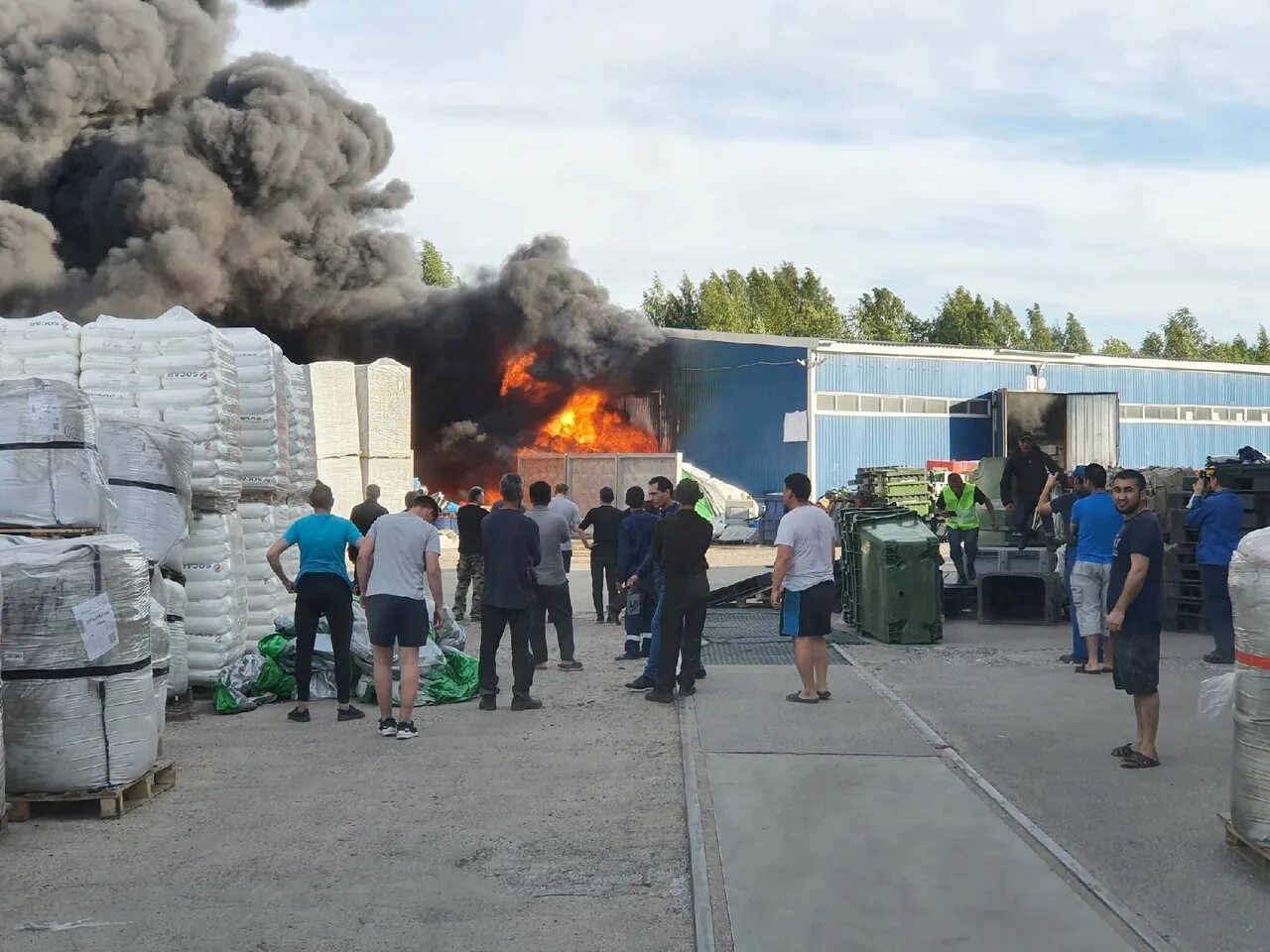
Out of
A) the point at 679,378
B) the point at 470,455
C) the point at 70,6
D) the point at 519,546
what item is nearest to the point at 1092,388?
the point at 679,378

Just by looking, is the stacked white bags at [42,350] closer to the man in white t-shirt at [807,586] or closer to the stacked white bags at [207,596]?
the stacked white bags at [207,596]

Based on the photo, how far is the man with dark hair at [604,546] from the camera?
50.9 feet

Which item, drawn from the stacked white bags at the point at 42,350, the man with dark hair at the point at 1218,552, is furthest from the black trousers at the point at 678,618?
the stacked white bags at the point at 42,350

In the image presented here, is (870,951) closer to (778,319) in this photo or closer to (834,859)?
(834,859)

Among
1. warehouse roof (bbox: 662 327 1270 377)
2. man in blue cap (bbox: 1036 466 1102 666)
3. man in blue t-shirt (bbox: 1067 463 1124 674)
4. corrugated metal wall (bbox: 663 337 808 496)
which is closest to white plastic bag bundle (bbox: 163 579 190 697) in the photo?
man in blue t-shirt (bbox: 1067 463 1124 674)

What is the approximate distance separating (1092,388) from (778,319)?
1371 inches

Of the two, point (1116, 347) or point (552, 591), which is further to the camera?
point (1116, 347)

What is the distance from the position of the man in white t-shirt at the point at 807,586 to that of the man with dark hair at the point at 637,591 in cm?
265

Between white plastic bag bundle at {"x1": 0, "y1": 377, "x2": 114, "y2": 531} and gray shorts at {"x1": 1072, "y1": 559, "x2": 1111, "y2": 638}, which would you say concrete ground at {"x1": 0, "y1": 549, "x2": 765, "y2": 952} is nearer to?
white plastic bag bundle at {"x1": 0, "y1": 377, "x2": 114, "y2": 531}

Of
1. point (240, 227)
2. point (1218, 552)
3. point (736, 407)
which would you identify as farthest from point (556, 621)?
point (240, 227)

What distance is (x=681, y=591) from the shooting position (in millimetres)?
10438

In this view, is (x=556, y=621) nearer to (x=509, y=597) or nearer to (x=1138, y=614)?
(x=509, y=597)

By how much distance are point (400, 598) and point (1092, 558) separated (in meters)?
5.92

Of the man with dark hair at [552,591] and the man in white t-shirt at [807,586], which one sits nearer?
the man in white t-shirt at [807,586]
